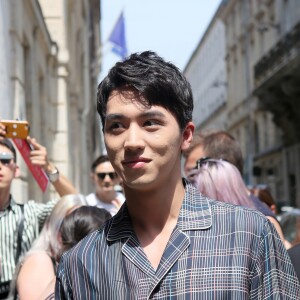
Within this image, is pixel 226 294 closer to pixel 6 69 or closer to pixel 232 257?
pixel 232 257

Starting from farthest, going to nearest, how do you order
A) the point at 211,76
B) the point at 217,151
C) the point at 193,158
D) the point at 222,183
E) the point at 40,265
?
the point at 211,76, the point at 193,158, the point at 217,151, the point at 222,183, the point at 40,265

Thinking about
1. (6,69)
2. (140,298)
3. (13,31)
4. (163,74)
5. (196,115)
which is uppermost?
(196,115)

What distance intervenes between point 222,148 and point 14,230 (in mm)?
1344

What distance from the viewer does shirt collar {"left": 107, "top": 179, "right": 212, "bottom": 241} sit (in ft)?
7.40

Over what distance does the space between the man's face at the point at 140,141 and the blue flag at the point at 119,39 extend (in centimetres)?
2389

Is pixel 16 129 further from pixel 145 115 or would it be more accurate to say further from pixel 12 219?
pixel 145 115

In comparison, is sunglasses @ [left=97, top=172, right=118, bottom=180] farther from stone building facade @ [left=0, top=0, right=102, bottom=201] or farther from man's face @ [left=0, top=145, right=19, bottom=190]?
man's face @ [left=0, top=145, right=19, bottom=190]

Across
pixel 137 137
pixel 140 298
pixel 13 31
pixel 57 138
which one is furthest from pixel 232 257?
pixel 57 138

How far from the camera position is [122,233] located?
2.30 metres

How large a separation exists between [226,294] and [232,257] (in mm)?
102

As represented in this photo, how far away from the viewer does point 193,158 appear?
204 inches

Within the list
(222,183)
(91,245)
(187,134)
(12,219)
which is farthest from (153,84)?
(12,219)

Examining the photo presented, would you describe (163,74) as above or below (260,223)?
above

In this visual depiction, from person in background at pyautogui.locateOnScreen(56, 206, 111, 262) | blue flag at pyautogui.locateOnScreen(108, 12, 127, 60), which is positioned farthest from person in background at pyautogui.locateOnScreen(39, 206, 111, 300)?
blue flag at pyautogui.locateOnScreen(108, 12, 127, 60)
